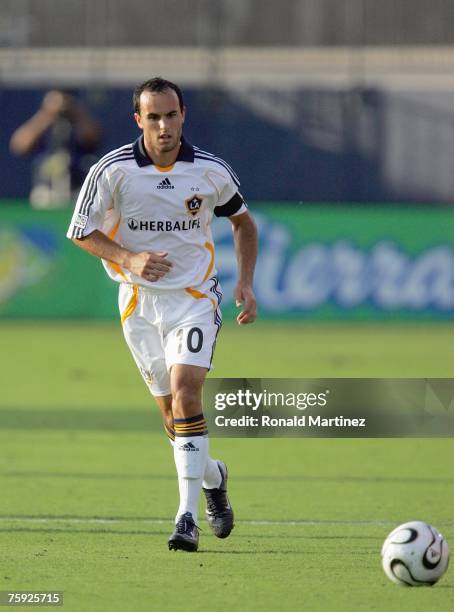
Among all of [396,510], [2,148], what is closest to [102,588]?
[396,510]

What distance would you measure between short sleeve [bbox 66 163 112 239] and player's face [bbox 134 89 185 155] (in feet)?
0.95

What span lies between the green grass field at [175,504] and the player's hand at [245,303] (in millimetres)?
1056

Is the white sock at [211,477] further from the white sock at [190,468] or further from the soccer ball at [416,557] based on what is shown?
the soccer ball at [416,557]

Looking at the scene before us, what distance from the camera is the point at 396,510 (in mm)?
7520

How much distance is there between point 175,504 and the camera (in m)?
7.71

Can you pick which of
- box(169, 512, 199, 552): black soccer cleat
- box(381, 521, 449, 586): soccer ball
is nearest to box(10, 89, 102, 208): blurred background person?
box(169, 512, 199, 552): black soccer cleat

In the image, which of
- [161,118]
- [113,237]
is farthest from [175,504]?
[161,118]

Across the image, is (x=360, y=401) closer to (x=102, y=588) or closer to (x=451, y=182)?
(x=102, y=588)

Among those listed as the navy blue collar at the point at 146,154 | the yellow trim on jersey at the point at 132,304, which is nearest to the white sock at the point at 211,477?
the yellow trim on jersey at the point at 132,304

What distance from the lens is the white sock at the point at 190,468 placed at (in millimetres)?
6301

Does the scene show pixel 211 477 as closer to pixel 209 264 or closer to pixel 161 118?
pixel 209 264

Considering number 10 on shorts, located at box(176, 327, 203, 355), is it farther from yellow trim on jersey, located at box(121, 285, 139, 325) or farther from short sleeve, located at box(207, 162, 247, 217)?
short sleeve, located at box(207, 162, 247, 217)
